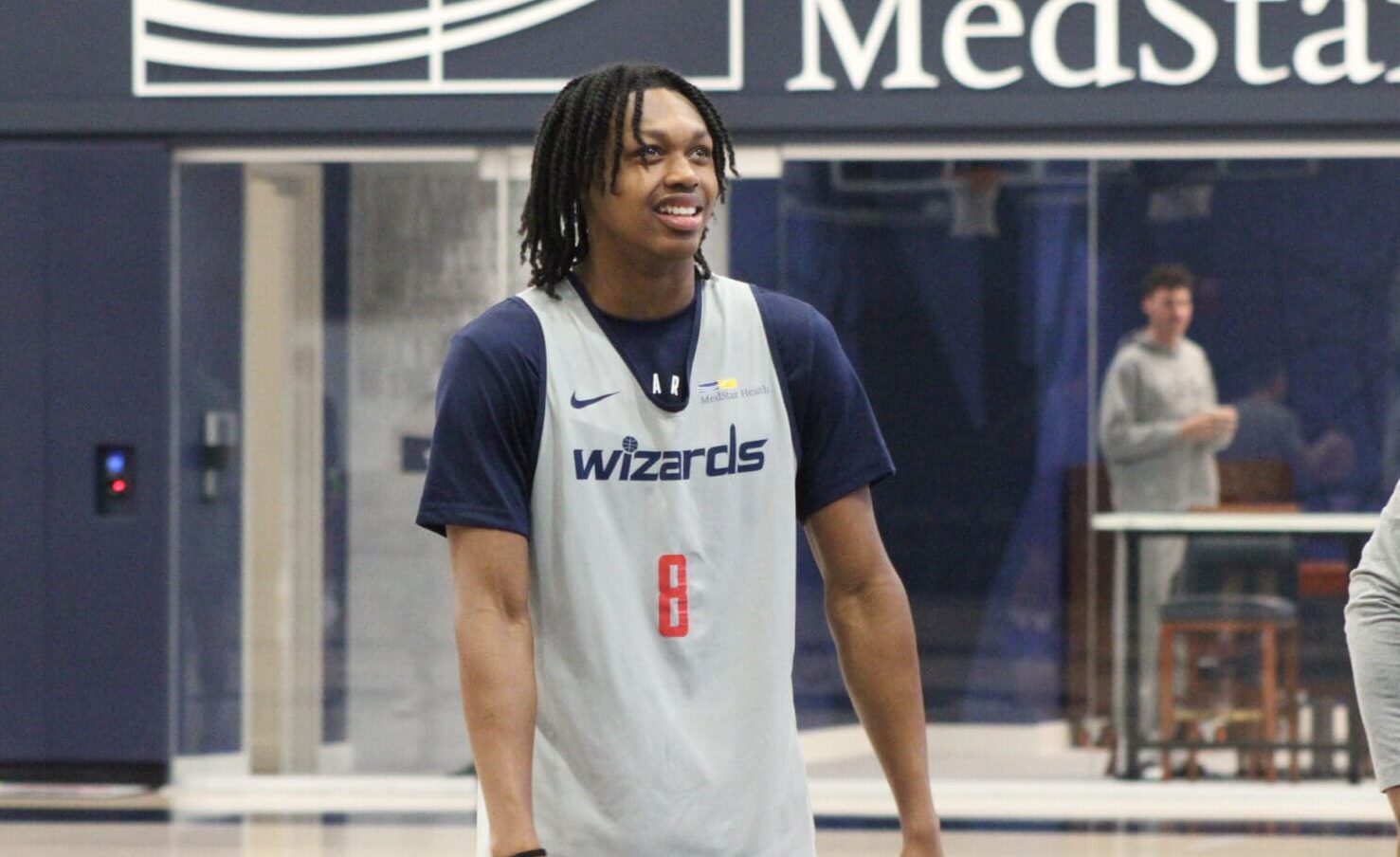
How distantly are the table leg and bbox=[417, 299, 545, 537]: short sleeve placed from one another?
6.09m

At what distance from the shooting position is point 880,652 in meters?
2.41

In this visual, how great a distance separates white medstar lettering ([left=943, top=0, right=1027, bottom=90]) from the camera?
7.89 meters

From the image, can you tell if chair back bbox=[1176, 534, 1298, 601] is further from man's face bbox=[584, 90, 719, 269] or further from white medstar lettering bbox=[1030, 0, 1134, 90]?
man's face bbox=[584, 90, 719, 269]

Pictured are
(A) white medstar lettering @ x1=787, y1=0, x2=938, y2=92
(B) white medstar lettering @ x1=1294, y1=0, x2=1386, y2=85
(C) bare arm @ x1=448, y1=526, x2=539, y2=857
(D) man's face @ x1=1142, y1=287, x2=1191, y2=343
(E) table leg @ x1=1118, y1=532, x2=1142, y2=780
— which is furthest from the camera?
(E) table leg @ x1=1118, y1=532, x2=1142, y2=780

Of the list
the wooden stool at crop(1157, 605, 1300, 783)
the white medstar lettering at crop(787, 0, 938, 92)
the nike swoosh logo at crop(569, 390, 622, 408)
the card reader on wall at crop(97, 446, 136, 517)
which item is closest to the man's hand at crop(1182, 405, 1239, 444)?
the wooden stool at crop(1157, 605, 1300, 783)

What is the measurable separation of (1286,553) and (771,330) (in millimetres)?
5979

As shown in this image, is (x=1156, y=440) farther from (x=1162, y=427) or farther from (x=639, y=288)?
(x=639, y=288)

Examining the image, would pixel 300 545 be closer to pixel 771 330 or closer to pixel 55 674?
pixel 55 674

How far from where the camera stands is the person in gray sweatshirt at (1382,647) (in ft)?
7.99

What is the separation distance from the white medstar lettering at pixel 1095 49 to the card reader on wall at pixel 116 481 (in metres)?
3.49

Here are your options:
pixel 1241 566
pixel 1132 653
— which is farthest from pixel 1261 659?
pixel 1132 653

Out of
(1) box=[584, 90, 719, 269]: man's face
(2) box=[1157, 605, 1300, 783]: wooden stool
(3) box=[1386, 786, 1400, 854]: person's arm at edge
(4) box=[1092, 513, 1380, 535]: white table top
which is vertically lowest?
(2) box=[1157, 605, 1300, 783]: wooden stool

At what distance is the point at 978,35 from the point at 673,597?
19.3 ft

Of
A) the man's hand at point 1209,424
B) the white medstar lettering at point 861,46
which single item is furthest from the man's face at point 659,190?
the man's hand at point 1209,424
